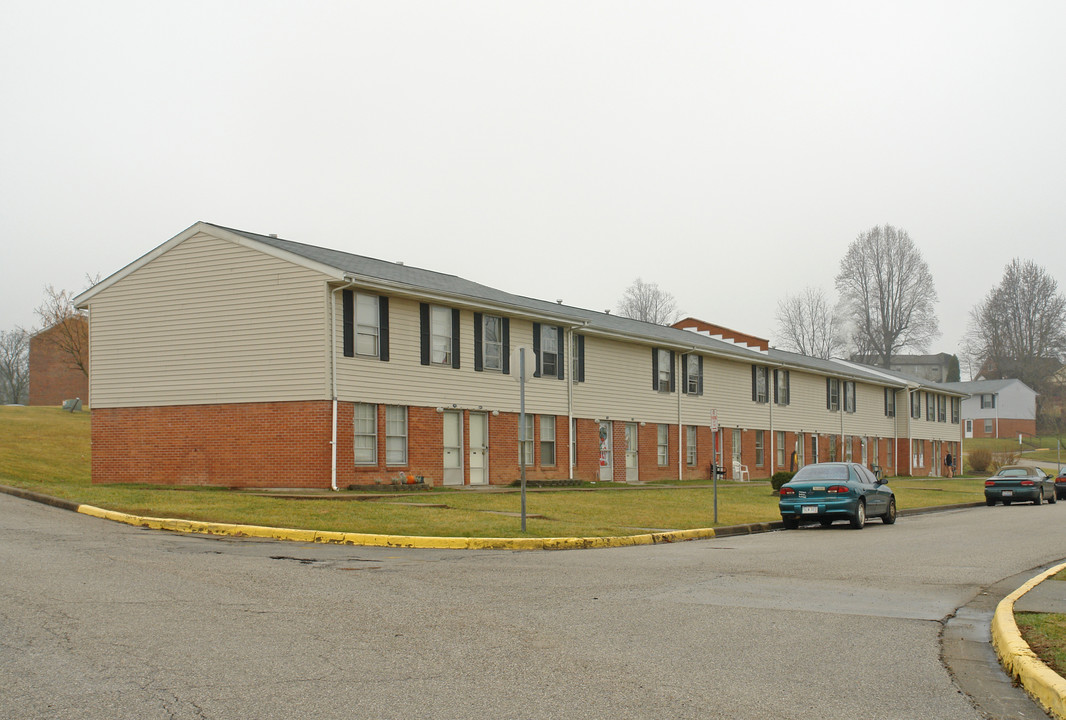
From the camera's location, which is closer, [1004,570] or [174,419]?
[1004,570]

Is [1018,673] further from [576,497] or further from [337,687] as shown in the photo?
[576,497]

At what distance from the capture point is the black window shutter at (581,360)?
3447 cm

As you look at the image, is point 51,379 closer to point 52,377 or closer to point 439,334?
point 52,377

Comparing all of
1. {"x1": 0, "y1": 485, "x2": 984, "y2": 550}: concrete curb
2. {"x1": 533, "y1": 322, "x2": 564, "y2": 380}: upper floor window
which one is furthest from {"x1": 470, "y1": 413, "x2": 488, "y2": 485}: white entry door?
{"x1": 0, "y1": 485, "x2": 984, "y2": 550}: concrete curb

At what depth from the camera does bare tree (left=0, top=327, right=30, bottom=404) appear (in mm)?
92375

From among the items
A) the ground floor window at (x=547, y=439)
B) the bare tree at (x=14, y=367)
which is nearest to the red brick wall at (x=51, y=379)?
the bare tree at (x=14, y=367)

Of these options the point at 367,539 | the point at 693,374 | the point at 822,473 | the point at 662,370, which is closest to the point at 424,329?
the point at 822,473

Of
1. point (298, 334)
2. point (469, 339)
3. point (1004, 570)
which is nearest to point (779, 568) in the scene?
point (1004, 570)

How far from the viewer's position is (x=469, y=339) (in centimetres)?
2950

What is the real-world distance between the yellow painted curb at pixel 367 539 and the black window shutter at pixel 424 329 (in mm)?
12480

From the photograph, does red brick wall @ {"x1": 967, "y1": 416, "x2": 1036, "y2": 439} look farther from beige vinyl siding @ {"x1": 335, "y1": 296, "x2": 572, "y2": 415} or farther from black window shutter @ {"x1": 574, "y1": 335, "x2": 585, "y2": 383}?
beige vinyl siding @ {"x1": 335, "y1": 296, "x2": 572, "y2": 415}

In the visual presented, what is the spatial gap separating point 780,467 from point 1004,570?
35.2m

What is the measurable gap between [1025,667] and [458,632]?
4.06 meters

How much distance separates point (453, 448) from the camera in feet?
94.9
